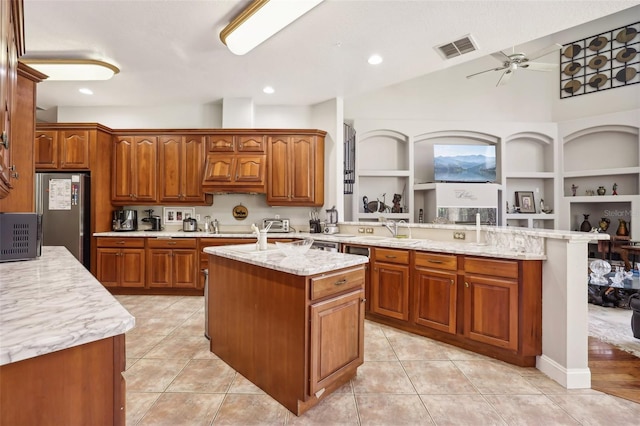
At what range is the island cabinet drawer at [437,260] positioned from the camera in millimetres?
2824

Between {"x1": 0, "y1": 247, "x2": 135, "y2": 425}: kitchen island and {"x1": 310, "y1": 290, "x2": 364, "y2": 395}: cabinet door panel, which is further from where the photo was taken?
{"x1": 310, "y1": 290, "x2": 364, "y2": 395}: cabinet door panel

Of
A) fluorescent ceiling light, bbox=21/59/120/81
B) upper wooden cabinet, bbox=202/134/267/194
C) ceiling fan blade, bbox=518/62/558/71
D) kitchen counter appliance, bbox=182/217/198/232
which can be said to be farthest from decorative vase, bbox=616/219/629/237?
fluorescent ceiling light, bbox=21/59/120/81

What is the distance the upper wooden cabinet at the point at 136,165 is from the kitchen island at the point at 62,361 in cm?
406

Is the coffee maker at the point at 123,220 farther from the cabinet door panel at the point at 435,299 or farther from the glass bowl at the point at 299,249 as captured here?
the cabinet door panel at the point at 435,299

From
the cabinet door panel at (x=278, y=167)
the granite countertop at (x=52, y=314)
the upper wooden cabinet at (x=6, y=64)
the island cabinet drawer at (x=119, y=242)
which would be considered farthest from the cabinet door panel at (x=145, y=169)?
the granite countertop at (x=52, y=314)

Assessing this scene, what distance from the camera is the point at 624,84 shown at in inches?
238

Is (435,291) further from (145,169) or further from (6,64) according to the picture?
(145,169)

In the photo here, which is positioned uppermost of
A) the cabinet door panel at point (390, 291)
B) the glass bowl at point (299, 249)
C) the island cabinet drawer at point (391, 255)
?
the glass bowl at point (299, 249)

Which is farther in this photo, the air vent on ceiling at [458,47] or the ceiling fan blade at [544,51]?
the ceiling fan blade at [544,51]

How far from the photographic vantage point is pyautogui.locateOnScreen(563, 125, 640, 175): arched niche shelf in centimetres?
604

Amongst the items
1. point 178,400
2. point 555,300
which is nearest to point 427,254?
point 555,300

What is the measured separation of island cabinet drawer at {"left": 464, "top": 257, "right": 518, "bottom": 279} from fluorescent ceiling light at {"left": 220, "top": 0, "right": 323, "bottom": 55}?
247 centimetres

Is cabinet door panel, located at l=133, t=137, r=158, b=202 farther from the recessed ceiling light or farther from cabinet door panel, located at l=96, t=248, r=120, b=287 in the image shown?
the recessed ceiling light

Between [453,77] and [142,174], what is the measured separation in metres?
6.49
